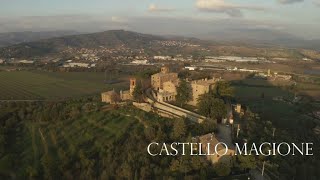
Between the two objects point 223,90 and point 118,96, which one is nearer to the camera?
point 223,90

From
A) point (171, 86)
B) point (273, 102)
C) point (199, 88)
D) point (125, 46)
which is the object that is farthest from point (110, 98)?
point (125, 46)

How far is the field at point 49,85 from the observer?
4738 centimetres

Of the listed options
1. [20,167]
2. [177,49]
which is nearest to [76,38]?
[177,49]

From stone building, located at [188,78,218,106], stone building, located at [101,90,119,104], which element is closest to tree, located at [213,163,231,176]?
stone building, located at [188,78,218,106]

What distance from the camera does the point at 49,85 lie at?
5472 centimetres

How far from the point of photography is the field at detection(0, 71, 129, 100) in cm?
4738

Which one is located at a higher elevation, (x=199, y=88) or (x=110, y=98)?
(x=199, y=88)

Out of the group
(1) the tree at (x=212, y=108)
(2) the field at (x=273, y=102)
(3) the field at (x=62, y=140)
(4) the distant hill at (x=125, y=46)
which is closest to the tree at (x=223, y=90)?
(1) the tree at (x=212, y=108)

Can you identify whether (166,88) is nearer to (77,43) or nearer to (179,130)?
(179,130)

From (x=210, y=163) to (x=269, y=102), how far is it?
26.3 m

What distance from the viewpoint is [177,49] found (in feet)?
475

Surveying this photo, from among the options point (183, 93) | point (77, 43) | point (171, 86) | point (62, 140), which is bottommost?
point (62, 140)

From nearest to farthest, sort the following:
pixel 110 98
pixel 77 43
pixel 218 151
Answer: pixel 218 151
pixel 110 98
pixel 77 43

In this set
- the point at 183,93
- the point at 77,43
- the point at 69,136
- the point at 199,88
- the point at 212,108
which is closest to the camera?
the point at 212,108
